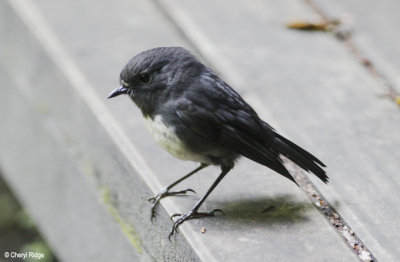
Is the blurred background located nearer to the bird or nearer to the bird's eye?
the bird

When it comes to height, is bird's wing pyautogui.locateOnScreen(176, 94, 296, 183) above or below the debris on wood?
above

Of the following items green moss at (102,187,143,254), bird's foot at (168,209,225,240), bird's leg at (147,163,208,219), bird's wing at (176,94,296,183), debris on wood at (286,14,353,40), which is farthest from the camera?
debris on wood at (286,14,353,40)

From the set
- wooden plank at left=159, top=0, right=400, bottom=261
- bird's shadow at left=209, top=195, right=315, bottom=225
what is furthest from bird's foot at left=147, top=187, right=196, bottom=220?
wooden plank at left=159, top=0, right=400, bottom=261

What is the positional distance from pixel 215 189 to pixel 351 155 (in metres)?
0.79

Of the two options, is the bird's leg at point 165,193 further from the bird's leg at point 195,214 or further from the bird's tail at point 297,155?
the bird's tail at point 297,155

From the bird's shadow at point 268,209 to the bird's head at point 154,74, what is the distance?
585 mm

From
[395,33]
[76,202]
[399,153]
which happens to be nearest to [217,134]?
[399,153]

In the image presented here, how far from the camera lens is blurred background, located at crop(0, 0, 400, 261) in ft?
9.55

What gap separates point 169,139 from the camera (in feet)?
9.05

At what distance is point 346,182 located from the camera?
322 cm

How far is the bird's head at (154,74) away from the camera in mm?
2787

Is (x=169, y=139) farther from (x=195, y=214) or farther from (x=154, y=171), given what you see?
(x=154, y=171)

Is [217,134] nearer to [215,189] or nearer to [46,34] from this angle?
[215,189]

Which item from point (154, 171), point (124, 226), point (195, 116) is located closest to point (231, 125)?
point (195, 116)
